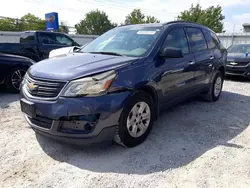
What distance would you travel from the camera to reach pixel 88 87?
289 cm

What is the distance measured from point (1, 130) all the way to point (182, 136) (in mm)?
2797

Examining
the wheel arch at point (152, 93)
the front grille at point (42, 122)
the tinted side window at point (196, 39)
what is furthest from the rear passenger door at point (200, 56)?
the front grille at point (42, 122)

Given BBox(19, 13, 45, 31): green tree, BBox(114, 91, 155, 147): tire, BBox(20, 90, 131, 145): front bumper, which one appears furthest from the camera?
BBox(19, 13, 45, 31): green tree

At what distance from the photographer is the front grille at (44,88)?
115 inches

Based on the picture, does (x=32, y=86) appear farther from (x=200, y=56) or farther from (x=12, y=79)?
(x=12, y=79)

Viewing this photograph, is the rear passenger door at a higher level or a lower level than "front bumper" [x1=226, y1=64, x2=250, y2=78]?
higher

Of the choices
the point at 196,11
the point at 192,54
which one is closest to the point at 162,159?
the point at 192,54

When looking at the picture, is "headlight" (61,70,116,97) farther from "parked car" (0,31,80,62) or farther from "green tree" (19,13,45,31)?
"green tree" (19,13,45,31)

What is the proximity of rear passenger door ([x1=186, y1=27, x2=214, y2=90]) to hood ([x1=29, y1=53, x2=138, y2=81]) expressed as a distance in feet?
5.78

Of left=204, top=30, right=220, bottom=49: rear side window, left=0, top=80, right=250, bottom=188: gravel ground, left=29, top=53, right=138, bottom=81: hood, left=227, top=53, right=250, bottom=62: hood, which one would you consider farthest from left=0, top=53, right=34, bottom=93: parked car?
left=227, top=53, right=250, bottom=62: hood

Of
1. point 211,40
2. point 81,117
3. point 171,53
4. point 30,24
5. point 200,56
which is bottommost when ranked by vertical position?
point 81,117

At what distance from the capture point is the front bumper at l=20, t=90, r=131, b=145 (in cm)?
283

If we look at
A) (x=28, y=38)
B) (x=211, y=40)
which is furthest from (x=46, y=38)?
(x=211, y=40)

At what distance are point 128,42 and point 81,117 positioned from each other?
Result: 167 centimetres
